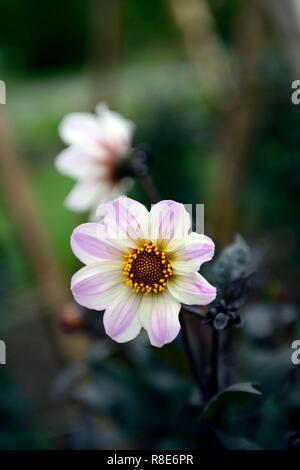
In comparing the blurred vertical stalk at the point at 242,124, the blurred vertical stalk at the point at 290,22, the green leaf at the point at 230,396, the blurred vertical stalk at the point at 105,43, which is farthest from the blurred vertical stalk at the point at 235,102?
the green leaf at the point at 230,396

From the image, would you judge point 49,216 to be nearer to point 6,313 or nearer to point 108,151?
point 6,313

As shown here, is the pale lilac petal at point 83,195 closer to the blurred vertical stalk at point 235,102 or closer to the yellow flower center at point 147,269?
the yellow flower center at point 147,269

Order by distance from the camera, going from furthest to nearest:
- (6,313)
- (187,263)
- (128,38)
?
(128,38)
(6,313)
(187,263)

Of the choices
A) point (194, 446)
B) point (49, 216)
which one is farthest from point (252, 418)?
point (49, 216)

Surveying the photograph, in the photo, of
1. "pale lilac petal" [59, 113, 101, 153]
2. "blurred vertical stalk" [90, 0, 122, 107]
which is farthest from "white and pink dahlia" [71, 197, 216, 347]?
"blurred vertical stalk" [90, 0, 122, 107]

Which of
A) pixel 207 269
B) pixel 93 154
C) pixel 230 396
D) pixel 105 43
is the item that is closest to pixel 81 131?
pixel 93 154
